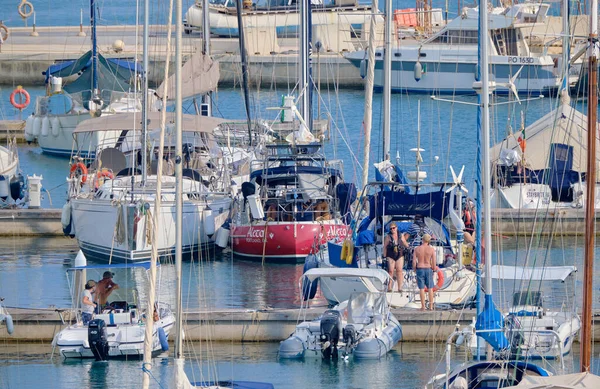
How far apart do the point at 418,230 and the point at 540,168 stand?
1149 centimetres

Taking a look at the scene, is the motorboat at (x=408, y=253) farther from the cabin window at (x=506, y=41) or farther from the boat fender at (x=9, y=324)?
the cabin window at (x=506, y=41)

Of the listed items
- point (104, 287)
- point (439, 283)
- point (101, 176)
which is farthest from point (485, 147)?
point (101, 176)

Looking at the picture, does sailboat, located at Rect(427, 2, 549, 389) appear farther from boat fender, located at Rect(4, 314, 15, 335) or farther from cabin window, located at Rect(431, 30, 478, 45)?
cabin window, located at Rect(431, 30, 478, 45)

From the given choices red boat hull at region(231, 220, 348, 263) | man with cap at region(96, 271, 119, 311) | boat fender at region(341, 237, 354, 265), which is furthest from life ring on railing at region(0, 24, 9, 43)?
man with cap at region(96, 271, 119, 311)

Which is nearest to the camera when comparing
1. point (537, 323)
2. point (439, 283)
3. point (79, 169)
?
point (537, 323)

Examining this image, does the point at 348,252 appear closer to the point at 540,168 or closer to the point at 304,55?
the point at 304,55

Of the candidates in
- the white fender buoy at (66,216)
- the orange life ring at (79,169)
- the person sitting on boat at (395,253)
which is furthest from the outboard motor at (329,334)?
the orange life ring at (79,169)

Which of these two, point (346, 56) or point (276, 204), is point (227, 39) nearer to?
point (346, 56)

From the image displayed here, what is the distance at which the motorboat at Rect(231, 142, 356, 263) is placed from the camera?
1216 inches

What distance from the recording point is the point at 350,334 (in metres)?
23.1

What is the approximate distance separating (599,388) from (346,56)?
46935 millimetres

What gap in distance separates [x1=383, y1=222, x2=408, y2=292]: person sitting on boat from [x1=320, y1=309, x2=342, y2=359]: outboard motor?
2.29 meters

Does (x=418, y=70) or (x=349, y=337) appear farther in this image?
(x=418, y=70)

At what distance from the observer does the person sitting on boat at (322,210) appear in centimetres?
3109
